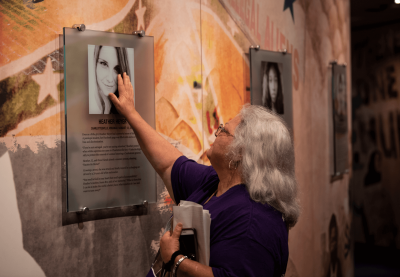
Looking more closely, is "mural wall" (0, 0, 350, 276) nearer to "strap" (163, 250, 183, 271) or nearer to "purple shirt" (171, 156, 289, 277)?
"strap" (163, 250, 183, 271)

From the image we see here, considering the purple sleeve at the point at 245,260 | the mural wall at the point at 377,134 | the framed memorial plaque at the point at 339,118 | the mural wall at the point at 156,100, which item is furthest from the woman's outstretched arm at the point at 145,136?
the mural wall at the point at 377,134

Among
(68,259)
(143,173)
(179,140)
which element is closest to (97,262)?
(68,259)

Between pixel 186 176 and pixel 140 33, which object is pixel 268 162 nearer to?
pixel 186 176

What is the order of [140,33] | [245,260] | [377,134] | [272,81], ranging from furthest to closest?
1. [377,134]
2. [272,81]
3. [140,33]
4. [245,260]

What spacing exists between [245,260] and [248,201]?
9.4 inches

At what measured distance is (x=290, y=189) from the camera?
1.58 m

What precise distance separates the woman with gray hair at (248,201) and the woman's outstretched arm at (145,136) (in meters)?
0.23

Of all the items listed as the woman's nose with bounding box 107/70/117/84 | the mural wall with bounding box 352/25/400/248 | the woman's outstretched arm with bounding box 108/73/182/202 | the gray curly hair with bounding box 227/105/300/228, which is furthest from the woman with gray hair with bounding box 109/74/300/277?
the mural wall with bounding box 352/25/400/248

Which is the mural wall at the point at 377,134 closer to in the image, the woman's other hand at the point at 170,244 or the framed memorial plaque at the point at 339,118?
the framed memorial plaque at the point at 339,118

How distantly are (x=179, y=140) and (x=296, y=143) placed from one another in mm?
1237

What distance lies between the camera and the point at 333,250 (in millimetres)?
3711

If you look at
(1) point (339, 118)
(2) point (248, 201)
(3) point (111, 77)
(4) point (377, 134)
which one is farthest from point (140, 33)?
(4) point (377, 134)

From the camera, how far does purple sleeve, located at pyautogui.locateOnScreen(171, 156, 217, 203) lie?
75.4 inches

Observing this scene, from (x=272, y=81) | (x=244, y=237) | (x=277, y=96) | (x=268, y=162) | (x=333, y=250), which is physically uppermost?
(x=272, y=81)
